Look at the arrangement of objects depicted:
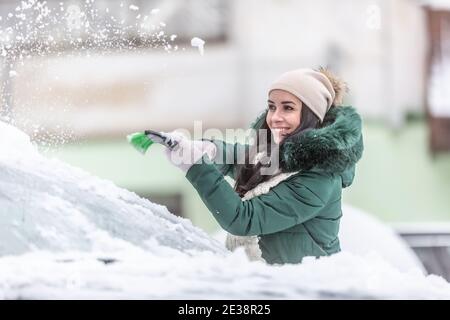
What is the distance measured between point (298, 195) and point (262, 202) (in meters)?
0.05

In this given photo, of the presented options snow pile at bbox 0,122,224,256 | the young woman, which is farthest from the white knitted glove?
snow pile at bbox 0,122,224,256

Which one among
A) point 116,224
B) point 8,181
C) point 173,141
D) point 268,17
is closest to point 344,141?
point 173,141

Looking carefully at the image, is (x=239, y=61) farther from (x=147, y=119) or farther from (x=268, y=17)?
(x=147, y=119)

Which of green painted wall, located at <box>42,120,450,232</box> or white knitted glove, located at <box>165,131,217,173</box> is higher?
green painted wall, located at <box>42,120,450,232</box>

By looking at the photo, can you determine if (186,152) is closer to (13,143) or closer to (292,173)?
(292,173)

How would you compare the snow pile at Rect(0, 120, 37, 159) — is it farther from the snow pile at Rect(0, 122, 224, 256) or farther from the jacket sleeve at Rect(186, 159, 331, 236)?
the jacket sleeve at Rect(186, 159, 331, 236)

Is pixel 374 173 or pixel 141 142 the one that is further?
pixel 374 173

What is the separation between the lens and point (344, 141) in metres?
0.89

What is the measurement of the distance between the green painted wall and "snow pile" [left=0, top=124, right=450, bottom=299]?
0.05 m

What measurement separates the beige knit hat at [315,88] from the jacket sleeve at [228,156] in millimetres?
99

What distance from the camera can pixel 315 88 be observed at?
3.01ft

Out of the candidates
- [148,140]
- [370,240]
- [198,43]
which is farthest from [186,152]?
[370,240]

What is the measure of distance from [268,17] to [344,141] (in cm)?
66

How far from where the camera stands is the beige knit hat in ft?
3.00
